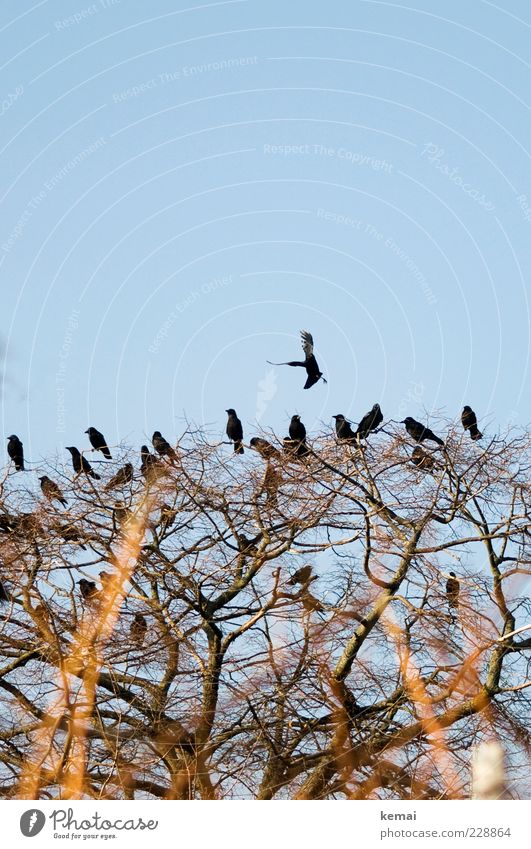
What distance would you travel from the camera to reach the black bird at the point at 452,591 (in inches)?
497

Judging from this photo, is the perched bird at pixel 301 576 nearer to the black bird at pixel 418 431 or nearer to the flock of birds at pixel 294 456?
the flock of birds at pixel 294 456

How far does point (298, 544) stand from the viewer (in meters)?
13.5

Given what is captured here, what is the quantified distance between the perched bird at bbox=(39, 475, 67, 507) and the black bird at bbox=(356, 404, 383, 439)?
378 centimetres

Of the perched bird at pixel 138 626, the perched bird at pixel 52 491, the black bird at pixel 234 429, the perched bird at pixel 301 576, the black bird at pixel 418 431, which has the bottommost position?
the perched bird at pixel 138 626

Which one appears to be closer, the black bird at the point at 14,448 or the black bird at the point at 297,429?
the black bird at the point at 297,429

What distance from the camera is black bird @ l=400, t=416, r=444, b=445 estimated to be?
1376 cm

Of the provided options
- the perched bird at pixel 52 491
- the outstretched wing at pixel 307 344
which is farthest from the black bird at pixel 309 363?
the perched bird at pixel 52 491

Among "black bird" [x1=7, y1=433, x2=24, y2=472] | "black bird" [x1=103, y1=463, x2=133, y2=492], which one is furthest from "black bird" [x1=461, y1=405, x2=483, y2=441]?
"black bird" [x1=7, y1=433, x2=24, y2=472]

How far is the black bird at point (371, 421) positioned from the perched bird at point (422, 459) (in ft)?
1.89

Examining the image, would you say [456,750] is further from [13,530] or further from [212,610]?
[13,530]

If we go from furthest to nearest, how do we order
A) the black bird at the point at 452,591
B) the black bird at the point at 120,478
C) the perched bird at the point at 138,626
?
the black bird at the point at 120,478, the perched bird at the point at 138,626, the black bird at the point at 452,591

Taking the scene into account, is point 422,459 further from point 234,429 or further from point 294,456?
point 234,429

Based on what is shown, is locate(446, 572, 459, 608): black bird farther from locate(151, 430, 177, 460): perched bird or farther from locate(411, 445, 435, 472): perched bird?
locate(151, 430, 177, 460): perched bird
